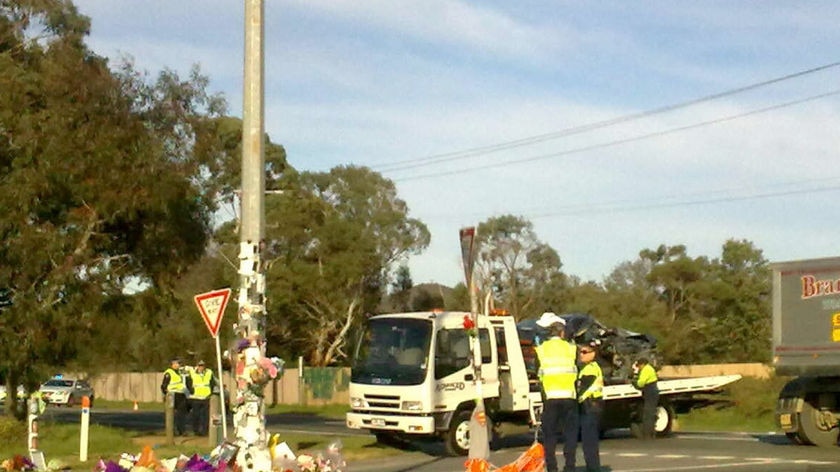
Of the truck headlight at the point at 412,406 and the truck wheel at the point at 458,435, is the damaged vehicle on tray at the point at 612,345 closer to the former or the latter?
the truck wheel at the point at 458,435

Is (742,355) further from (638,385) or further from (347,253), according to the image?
(638,385)

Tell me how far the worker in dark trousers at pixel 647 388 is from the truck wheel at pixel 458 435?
406 cm

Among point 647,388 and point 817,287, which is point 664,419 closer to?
point 647,388

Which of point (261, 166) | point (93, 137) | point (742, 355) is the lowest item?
point (742, 355)

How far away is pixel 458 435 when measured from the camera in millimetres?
20375

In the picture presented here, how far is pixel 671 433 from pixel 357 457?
7378mm

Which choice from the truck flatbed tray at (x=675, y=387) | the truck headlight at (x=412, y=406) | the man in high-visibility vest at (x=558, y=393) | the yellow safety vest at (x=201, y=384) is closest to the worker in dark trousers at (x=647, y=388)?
the truck flatbed tray at (x=675, y=387)

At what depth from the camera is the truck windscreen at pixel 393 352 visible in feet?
66.3

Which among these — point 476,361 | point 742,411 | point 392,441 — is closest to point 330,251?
point 742,411

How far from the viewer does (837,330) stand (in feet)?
66.6

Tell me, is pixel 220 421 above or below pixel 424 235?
below

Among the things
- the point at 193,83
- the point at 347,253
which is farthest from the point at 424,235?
the point at 193,83

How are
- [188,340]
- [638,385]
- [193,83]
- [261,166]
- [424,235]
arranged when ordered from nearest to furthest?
[261,166] < [638,385] < [193,83] < [188,340] < [424,235]

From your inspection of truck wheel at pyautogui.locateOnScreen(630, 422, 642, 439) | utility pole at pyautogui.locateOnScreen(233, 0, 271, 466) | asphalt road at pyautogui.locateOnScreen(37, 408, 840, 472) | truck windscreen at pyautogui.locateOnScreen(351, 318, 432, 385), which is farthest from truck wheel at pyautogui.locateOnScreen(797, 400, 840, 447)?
utility pole at pyautogui.locateOnScreen(233, 0, 271, 466)
